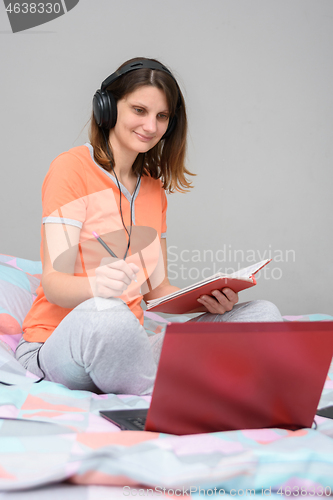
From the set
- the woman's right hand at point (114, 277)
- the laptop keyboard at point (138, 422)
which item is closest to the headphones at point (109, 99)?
the woman's right hand at point (114, 277)

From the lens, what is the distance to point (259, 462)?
50cm

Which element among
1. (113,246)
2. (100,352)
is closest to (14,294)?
(113,246)

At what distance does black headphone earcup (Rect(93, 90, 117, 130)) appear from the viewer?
1133mm

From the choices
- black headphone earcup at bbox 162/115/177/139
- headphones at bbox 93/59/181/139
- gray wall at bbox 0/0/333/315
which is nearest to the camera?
headphones at bbox 93/59/181/139

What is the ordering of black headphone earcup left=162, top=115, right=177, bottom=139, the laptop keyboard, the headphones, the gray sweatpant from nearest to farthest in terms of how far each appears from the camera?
the laptop keyboard < the gray sweatpant < the headphones < black headphone earcup left=162, top=115, right=177, bottom=139

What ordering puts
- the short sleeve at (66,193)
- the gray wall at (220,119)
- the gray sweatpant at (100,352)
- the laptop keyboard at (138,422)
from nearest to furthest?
the laptop keyboard at (138,422) < the gray sweatpant at (100,352) < the short sleeve at (66,193) < the gray wall at (220,119)

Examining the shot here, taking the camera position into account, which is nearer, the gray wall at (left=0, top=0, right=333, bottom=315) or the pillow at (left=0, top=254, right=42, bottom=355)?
the pillow at (left=0, top=254, right=42, bottom=355)

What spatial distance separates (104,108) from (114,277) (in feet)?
1.76

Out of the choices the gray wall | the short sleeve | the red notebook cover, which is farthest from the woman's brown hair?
the gray wall

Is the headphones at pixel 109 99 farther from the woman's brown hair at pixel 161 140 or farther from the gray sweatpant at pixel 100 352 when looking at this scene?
the gray sweatpant at pixel 100 352

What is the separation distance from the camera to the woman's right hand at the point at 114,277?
2.70 feet

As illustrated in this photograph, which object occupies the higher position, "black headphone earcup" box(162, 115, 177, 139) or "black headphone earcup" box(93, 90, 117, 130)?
"black headphone earcup" box(93, 90, 117, 130)

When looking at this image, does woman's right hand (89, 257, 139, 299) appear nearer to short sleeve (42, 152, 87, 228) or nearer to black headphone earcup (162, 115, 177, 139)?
short sleeve (42, 152, 87, 228)

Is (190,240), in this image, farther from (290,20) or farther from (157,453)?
(157,453)
